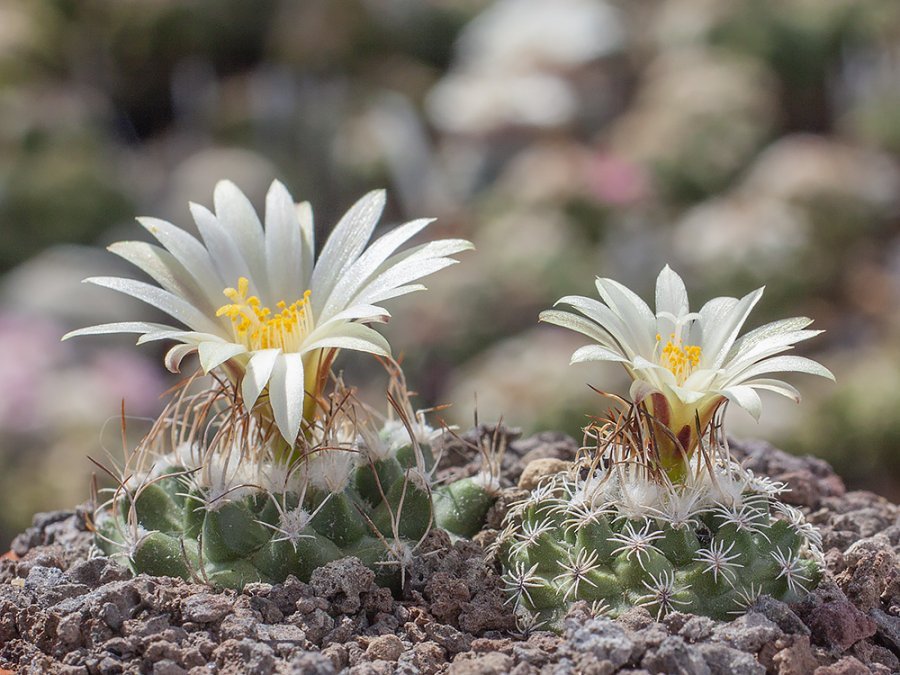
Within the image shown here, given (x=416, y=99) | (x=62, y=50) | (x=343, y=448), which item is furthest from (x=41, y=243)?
(x=343, y=448)

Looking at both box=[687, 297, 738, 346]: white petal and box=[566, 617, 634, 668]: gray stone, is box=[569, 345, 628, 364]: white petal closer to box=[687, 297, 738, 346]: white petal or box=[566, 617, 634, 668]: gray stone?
box=[687, 297, 738, 346]: white petal

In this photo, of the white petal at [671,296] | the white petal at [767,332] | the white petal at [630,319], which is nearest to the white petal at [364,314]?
the white petal at [630,319]

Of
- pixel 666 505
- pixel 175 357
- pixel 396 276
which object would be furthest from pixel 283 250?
pixel 666 505

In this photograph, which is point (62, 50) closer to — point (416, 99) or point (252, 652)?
point (416, 99)

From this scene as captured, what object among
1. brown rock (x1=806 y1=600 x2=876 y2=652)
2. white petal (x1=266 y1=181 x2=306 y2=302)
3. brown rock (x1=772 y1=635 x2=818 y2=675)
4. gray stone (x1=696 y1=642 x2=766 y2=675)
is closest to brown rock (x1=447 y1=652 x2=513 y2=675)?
gray stone (x1=696 y1=642 x2=766 y2=675)

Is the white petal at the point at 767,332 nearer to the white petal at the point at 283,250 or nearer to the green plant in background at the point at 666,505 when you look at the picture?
the green plant in background at the point at 666,505
